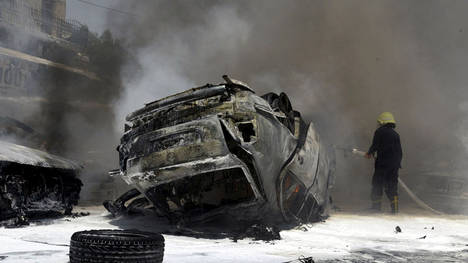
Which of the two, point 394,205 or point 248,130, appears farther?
point 394,205

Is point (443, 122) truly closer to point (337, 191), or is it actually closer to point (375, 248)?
point (337, 191)

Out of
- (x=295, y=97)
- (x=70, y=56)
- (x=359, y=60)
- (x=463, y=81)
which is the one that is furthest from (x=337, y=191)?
(x=70, y=56)

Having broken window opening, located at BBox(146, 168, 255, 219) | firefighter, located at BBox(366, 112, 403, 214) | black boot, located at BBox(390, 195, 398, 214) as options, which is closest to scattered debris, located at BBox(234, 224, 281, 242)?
broken window opening, located at BBox(146, 168, 255, 219)

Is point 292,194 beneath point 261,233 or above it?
above

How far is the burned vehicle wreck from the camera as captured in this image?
4.20m

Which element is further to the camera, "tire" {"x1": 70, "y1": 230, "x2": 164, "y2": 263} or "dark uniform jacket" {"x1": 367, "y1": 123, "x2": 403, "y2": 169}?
"dark uniform jacket" {"x1": 367, "y1": 123, "x2": 403, "y2": 169}

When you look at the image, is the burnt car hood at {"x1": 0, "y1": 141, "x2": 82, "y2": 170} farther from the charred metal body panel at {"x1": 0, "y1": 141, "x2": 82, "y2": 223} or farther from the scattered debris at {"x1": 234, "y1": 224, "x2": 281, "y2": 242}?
the scattered debris at {"x1": 234, "y1": 224, "x2": 281, "y2": 242}

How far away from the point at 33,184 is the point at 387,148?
6.92 m

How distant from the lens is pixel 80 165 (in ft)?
21.3

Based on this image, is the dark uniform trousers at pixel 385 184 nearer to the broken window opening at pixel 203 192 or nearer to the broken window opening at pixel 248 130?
the broken window opening at pixel 203 192

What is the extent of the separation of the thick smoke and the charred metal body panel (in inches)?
284

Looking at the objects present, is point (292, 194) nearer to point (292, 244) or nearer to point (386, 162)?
point (292, 244)

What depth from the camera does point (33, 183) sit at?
5578 mm

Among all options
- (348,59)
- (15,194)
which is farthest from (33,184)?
(348,59)
